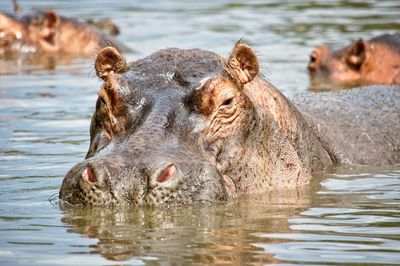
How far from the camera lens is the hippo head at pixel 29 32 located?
1933 cm

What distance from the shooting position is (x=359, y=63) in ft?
54.9

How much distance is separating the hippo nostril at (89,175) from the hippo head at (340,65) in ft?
31.8

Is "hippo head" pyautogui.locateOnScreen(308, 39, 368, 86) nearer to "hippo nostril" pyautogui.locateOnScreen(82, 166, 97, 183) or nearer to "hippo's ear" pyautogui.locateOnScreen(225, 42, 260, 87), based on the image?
"hippo's ear" pyautogui.locateOnScreen(225, 42, 260, 87)

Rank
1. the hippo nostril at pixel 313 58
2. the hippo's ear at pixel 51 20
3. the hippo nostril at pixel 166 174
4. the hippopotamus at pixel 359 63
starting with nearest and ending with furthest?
the hippo nostril at pixel 166 174 < the hippopotamus at pixel 359 63 < the hippo nostril at pixel 313 58 < the hippo's ear at pixel 51 20

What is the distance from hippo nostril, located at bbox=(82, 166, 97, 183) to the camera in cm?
703

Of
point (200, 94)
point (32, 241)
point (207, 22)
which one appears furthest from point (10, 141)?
point (207, 22)

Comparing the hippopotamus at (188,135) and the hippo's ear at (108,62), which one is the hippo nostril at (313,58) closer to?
the hippopotamus at (188,135)

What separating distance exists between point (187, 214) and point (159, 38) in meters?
13.8

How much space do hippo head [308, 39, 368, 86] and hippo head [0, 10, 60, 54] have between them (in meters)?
4.52

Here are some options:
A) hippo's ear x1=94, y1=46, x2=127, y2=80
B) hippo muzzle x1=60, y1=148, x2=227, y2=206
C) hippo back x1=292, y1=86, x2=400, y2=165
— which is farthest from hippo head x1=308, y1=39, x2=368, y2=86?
hippo muzzle x1=60, y1=148, x2=227, y2=206

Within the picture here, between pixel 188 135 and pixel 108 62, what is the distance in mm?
917

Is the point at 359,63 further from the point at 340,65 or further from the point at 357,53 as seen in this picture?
the point at 340,65

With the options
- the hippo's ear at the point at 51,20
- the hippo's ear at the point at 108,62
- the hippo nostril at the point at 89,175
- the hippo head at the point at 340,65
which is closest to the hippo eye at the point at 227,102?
the hippo's ear at the point at 108,62

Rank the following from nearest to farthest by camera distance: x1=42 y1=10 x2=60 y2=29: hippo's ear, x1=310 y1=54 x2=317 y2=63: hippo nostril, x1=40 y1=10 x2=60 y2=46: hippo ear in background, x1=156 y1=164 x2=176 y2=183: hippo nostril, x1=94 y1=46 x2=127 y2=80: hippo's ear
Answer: x1=156 y1=164 x2=176 y2=183: hippo nostril
x1=94 y1=46 x2=127 y2=80: hippo's ear
x1=310 y1=54 x2=317 y2=63: hippo nostril
x1=42 y1=10 x2=60 y2=29: hippo's ear
x1=40 y1=10 x2=60 y2=46: hippo ear in background
